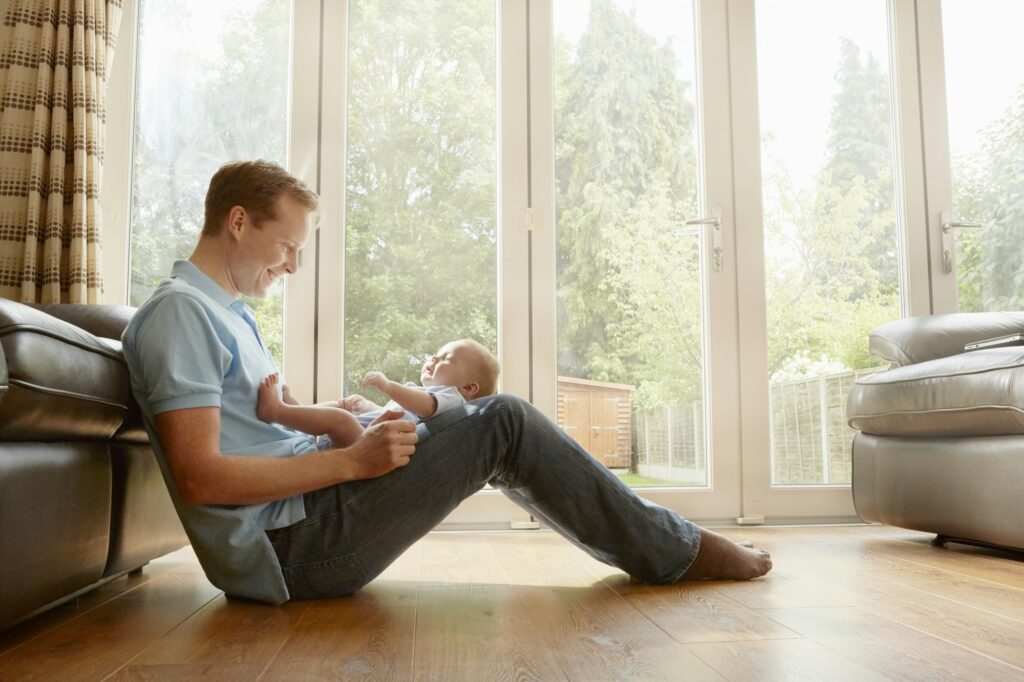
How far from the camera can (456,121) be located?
3314 millimetres

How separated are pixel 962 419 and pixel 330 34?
2.46m

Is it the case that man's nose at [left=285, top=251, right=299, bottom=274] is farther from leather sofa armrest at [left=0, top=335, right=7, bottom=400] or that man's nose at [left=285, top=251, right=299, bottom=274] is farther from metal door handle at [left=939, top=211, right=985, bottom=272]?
metal door handle at [left=939, top=211, right=985, bottom=272]

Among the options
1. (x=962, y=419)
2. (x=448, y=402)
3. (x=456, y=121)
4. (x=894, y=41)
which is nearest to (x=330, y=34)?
(x=456, y=121)

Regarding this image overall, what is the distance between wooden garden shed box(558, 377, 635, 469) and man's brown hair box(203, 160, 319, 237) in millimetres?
1719

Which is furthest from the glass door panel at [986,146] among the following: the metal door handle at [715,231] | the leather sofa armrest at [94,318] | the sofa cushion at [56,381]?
the sofa cushion at [56,381]

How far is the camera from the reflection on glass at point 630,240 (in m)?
3.27

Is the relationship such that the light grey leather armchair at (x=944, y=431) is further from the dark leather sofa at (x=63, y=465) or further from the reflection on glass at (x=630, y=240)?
the dark leather sofa at (x=63, y=465)

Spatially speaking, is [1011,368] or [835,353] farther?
[835,353]

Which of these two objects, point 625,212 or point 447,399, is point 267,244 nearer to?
point 447,399

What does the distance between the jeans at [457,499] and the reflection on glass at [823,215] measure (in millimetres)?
1739

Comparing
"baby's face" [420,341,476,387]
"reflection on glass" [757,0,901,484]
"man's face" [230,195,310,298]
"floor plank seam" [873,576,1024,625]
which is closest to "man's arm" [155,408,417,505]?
"man's face" [230,195,310,298]

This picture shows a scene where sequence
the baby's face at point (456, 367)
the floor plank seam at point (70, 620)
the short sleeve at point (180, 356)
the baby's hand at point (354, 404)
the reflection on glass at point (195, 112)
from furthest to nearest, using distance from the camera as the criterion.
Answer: the reflection on glass at point (195, 112) → the baby's face at point (456, 367) → the baby's hand at point (354, 404) → the short sleeve at point (180, 356) → the floor plank seam at point (70, 620)

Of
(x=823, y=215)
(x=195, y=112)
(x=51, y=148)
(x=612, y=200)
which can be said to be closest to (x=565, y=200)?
(x=612, y=200)

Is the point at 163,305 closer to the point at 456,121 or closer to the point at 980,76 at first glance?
the point at 456,121
